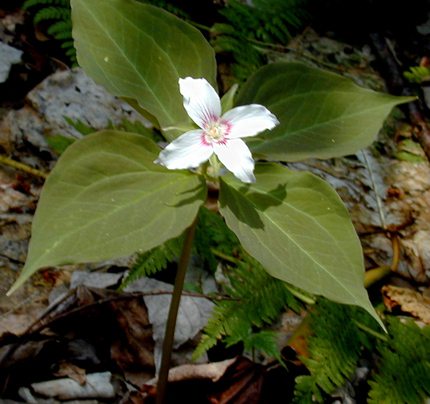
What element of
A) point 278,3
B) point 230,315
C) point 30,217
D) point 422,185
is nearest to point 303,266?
point 230,315

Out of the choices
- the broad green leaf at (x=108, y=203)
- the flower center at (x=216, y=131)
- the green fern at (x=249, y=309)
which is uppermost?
the flower center at (x=216, y=131)

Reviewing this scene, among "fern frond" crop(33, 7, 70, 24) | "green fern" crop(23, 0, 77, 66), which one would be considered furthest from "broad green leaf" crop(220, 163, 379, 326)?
"fern frond" crop(33, 7, 70, 24)

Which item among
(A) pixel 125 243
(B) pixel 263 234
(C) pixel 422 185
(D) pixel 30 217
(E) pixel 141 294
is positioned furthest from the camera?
(C) pixel 422 185

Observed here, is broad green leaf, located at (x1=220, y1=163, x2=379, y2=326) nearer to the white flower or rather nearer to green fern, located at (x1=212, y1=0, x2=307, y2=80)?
the white flower

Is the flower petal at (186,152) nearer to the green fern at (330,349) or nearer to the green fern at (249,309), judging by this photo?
the green fern at (249,309)

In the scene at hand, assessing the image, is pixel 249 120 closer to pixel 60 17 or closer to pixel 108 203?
pixel 108 203

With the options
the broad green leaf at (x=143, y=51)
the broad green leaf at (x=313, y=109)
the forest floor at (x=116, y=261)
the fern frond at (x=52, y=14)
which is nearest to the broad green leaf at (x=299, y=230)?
the broad green leaf at (x=313, y=109)

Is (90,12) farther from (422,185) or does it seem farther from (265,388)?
(422,185)
